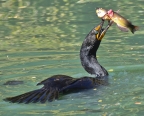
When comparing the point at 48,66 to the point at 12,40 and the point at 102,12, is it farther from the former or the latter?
the point at 12,40

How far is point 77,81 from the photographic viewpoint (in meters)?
9.53

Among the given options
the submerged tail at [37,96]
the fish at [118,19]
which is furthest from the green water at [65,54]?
the fish at [118,19]

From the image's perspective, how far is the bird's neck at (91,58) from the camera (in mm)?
10742

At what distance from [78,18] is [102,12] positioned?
22.8 ft

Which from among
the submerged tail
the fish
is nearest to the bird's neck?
the fish

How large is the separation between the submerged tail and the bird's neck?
5.73 feet

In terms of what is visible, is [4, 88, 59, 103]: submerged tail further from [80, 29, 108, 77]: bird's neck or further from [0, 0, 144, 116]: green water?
[80, 29, 108, 77]: bird's neck

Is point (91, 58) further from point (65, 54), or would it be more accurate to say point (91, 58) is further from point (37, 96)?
point (37, 96)

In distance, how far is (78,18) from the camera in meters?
17.3

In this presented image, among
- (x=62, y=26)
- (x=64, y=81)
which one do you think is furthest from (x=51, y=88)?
(x=62, y=26)

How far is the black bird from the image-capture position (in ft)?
29.3

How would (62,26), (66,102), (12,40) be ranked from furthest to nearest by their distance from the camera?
(62,26)
(12,40)
(66,102)

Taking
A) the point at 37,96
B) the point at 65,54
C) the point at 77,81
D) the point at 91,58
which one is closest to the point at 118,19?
the point at 91,58

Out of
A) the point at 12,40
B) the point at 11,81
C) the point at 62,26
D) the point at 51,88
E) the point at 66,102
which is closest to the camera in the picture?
the point at 66,102
